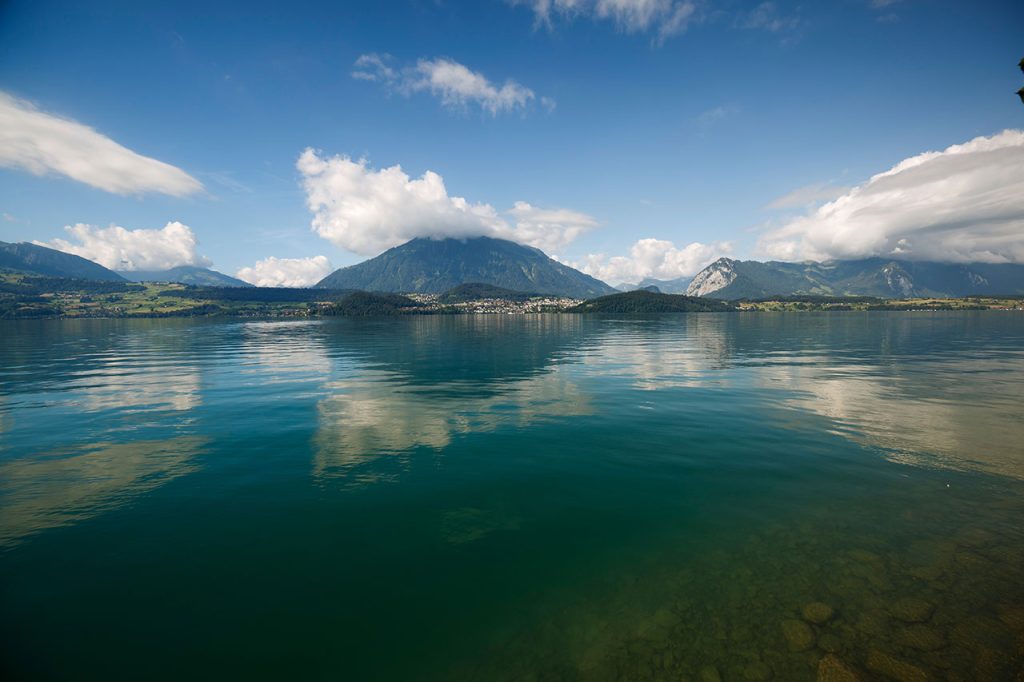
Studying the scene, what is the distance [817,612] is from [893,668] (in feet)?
7.20

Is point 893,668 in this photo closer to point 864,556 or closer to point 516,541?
point 864,556

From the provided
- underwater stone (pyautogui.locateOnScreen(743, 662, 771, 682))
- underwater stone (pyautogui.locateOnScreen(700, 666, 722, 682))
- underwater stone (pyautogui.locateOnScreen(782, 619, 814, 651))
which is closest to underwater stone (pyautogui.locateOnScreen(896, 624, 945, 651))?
underwater stone (pyautogui.locateOnScreen(782, 619, 814, 651))

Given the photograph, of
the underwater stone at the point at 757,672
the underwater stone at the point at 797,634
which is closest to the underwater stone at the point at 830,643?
the underwater stone at the point at 797,634

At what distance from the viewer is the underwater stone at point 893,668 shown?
1067 cm

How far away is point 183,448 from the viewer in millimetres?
29031

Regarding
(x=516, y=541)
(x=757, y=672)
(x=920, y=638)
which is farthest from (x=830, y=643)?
(x=516, y=541)

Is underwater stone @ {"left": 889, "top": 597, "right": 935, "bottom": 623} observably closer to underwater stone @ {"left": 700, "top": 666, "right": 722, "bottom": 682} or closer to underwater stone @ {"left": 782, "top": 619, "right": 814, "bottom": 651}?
underwater stone @ {"left": 782, "top": 619, "right": 814, "bottom": 651}

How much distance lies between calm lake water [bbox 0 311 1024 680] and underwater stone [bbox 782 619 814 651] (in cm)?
7

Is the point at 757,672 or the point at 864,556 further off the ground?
the point at 864,556

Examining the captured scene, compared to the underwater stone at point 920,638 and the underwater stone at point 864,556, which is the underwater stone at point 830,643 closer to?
the underwater stone at point 920,638

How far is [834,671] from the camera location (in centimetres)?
1093

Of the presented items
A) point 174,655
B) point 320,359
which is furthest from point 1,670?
point 320,359

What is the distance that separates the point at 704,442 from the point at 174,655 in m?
28.4

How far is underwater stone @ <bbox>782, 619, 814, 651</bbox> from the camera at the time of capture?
1191 centimetres
